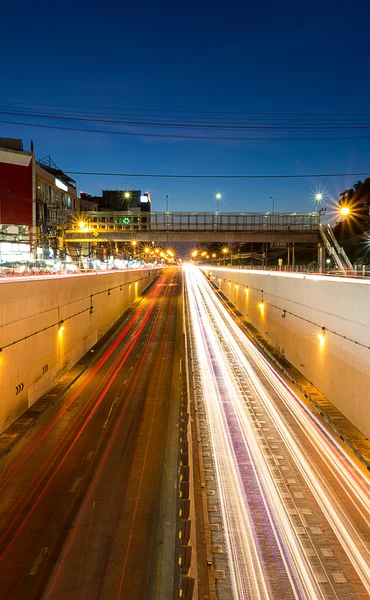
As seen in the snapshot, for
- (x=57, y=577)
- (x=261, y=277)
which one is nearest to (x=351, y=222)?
(x=261, y=277)

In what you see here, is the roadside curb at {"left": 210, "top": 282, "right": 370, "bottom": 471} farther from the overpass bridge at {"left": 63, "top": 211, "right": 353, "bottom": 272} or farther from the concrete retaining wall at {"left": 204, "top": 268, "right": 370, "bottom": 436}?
the overpass bridge at {"left": 63, "top": 211, "right": 353, "bottom": 272}

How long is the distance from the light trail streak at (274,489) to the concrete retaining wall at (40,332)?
26.8 ft

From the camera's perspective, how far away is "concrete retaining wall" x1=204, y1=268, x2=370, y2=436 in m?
17.0

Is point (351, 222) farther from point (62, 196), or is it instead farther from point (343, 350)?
point (343, 350)

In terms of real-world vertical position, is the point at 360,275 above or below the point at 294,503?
above

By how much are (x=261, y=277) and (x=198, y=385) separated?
19804 millimetres

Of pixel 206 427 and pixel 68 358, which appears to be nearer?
pixel 206 427

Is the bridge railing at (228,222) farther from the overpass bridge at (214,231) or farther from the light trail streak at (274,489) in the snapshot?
the light trail streak at (274,489)

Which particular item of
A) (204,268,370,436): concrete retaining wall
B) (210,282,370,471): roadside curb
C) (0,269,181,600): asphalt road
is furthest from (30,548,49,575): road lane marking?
(204,268,370,436): concrete retaining wall

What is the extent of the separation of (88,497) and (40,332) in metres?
10.7

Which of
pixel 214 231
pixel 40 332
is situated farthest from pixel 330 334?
pixel 214 231

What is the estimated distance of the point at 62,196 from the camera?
261ft

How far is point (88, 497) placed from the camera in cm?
1292

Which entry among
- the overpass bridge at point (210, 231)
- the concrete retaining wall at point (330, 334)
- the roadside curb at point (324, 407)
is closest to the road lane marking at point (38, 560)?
the roadside curb at point (324, 407)
